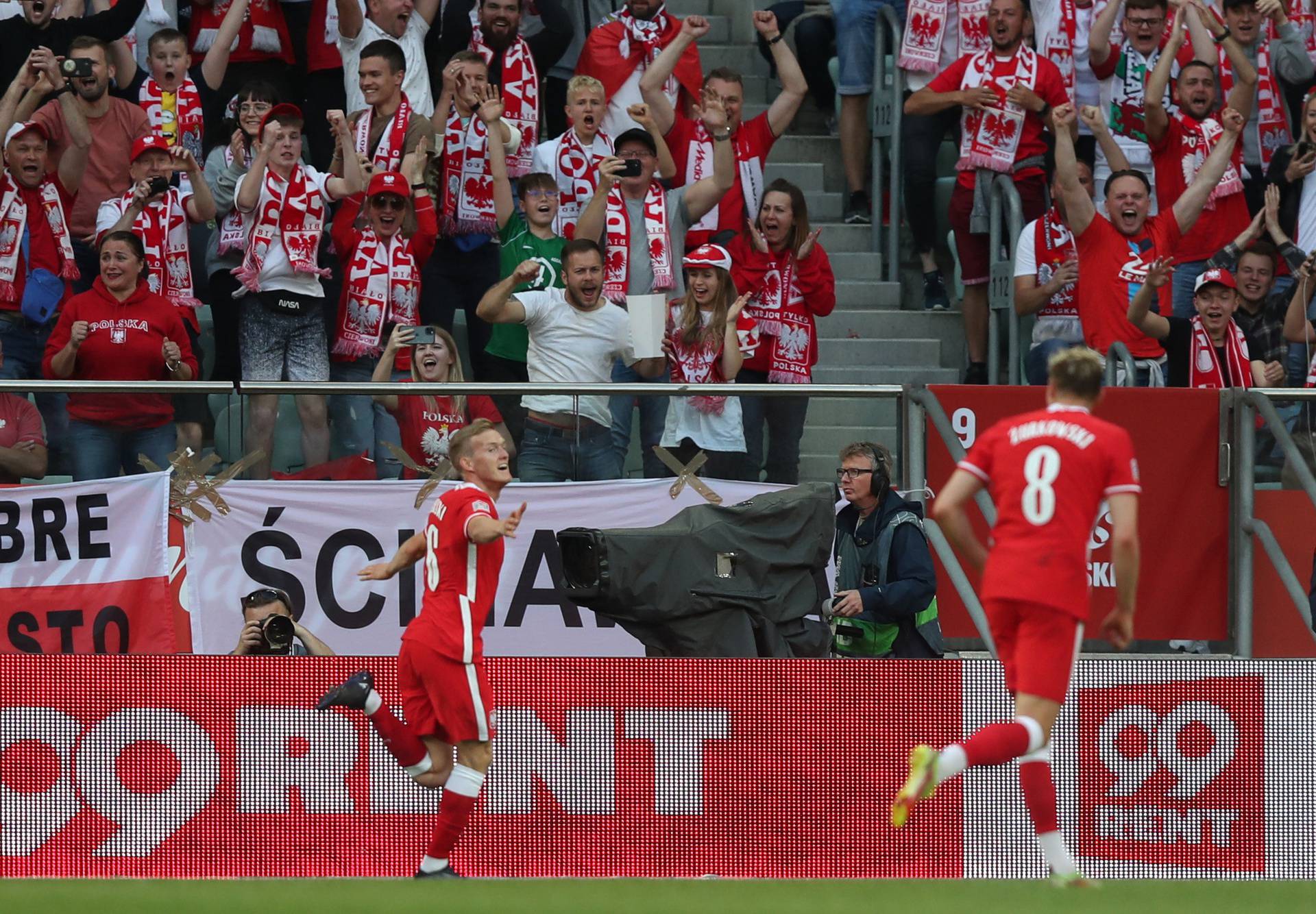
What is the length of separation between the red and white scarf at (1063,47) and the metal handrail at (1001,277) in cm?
152

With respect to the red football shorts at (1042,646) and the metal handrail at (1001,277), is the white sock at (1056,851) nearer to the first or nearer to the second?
the red football shorts at (1042,646)

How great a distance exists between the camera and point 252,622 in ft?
32.1

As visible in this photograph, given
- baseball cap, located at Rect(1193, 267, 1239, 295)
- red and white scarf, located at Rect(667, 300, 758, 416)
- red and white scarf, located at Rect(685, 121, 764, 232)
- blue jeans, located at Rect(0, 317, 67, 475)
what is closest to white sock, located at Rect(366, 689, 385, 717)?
red and white scarf, located at Rect(667, 300, 758, 416)

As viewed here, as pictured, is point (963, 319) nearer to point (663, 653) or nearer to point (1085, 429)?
point (663, 653)

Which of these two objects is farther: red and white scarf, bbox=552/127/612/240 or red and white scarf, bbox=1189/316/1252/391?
red and white scarf, bbox=552/127/612/240

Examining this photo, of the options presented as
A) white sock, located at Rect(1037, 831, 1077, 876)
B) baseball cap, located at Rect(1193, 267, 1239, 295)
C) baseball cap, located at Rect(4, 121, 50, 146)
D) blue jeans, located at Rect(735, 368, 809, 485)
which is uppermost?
baseball cap, located at Rect(4, 121, 50, 146)

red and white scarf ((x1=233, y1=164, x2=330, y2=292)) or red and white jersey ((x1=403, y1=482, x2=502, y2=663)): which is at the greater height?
red and white scarf ((x1=233, y1=164, x2=330, y2=292))

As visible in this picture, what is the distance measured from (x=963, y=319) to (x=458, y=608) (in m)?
6.66

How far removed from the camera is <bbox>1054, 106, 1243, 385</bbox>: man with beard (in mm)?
12828

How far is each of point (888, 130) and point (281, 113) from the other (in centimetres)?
482

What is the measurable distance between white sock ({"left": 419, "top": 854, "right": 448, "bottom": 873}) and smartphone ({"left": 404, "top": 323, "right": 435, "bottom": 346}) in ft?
11.5

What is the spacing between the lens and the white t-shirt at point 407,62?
1352cm

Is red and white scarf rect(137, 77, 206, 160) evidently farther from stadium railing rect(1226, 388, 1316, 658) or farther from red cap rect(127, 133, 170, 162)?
stadium railing rect(1226, 388, 1316, 658)

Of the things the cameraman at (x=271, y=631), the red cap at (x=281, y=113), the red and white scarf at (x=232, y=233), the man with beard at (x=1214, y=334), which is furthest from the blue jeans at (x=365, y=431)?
the man with beard at (x=1214, y=334)
